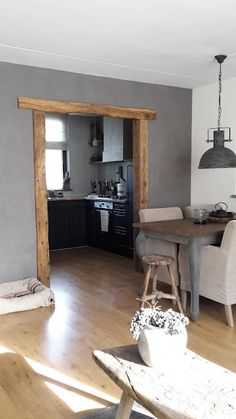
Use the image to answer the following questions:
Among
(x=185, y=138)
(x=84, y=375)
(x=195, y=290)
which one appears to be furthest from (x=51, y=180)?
(x=84, y=375)

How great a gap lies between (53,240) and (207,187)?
275 cm

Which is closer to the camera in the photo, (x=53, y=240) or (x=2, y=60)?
(x=2, y=60)

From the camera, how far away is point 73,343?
3000 millimetres

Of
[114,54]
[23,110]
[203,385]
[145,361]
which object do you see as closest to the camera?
[203,385]

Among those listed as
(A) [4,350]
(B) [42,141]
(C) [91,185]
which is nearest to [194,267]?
(A) [4,350]

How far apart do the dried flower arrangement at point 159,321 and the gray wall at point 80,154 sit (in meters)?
5.42

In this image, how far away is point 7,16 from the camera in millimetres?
2791

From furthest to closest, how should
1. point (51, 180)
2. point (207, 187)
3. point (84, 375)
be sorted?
1. point (51, 180)
2. point (207, 187)
3. point (84, 375)

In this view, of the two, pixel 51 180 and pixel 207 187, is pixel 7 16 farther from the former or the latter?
pixel 51 180

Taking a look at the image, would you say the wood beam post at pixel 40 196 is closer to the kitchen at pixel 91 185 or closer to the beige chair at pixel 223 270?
the kitchen at pixel 91 185

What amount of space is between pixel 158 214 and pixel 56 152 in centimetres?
321

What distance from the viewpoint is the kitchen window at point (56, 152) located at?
675 cm

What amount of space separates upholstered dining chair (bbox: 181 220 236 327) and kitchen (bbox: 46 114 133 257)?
226 cm

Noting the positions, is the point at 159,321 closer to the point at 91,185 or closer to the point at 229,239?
the point at 229,239
